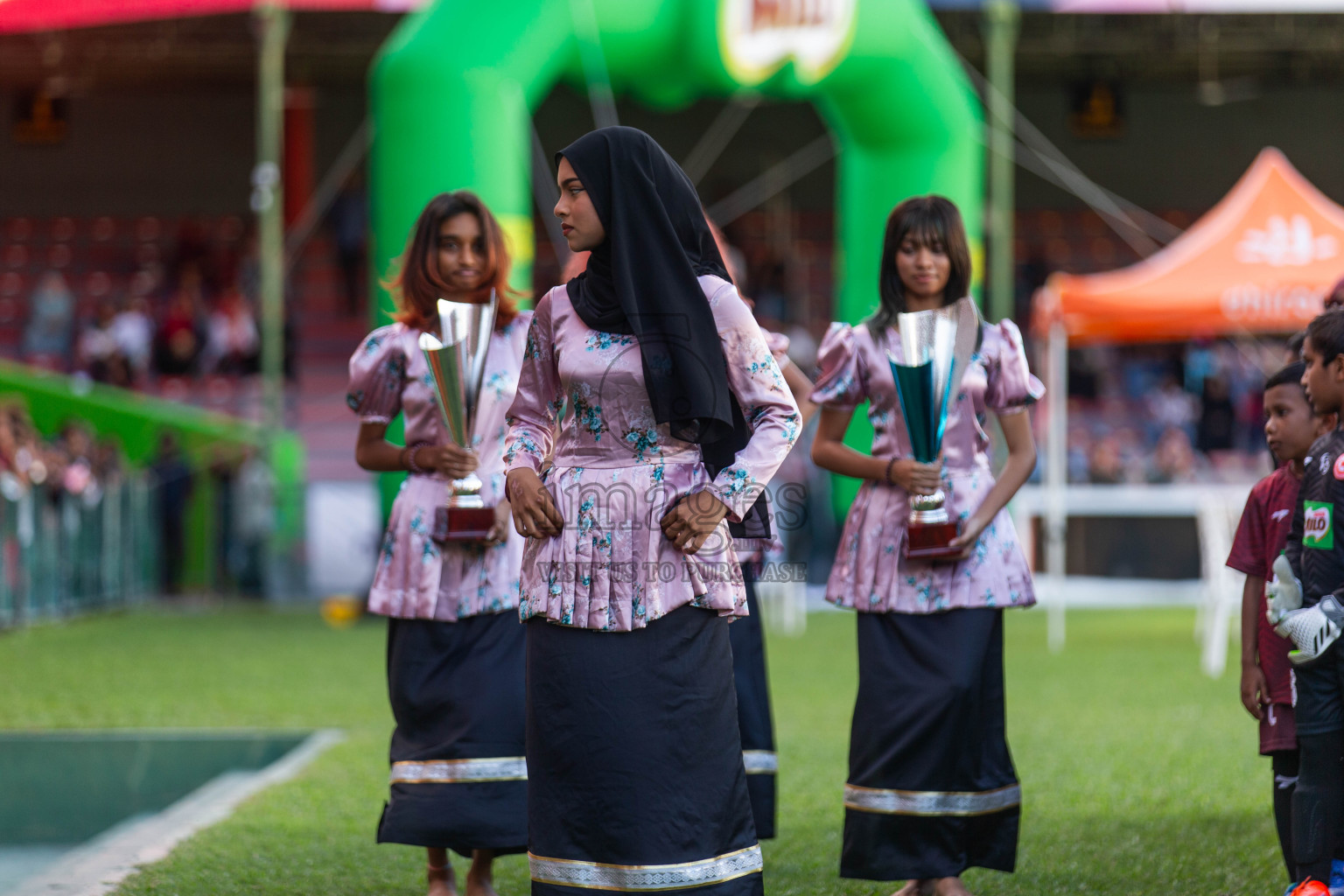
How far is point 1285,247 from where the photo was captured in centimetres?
1043

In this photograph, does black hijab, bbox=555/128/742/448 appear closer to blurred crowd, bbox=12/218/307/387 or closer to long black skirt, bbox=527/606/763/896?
long black skirt, bbox=527/606/763/896

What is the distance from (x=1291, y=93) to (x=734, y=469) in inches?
871

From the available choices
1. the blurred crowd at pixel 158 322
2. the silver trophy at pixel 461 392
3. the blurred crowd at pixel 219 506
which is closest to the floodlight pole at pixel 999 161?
the blurred crowd at pixel 219 506

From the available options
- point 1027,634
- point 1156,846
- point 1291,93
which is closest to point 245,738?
point 1156,846

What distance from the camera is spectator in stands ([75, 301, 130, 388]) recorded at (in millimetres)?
17719

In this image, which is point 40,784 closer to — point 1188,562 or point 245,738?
point 245,738

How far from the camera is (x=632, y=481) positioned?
126 inches

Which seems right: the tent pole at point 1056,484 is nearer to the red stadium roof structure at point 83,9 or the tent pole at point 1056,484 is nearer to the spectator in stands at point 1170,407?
the spectator in stands at point 1170,407

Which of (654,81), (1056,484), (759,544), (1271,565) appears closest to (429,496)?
(759,544)

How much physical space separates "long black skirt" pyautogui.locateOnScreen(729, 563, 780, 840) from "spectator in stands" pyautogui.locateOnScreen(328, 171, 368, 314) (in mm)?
15498

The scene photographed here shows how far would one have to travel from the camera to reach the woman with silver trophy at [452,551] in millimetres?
4090

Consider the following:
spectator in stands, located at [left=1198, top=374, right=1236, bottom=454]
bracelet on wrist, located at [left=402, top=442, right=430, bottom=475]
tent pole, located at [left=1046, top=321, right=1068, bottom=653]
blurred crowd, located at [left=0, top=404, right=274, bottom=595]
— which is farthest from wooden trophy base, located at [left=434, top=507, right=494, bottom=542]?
spectator in stands, located at [left=1198, top=374, right=1236, bottom=454]

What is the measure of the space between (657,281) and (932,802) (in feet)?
5.33

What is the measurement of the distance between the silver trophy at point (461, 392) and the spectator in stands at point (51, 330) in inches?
622
